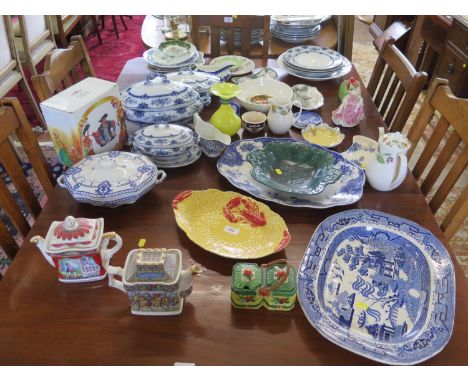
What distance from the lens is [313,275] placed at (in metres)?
0.85

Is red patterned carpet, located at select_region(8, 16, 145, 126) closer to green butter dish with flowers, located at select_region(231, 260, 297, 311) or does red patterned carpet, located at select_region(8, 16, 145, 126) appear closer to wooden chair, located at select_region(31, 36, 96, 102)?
wooden chair, located at select_region(31, 36, 96, 102)

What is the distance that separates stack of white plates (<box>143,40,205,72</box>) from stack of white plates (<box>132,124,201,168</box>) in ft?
1.99

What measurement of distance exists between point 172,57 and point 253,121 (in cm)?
61

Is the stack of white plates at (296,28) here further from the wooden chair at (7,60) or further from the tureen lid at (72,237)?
the tureen lid at (72,237)

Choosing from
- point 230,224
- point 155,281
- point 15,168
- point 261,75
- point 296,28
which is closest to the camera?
point 155,281

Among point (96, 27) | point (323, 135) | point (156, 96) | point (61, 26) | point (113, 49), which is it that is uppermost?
point (156, 96)

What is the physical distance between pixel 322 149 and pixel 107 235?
0.63 m

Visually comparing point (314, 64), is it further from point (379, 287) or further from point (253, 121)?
point (379, 287)

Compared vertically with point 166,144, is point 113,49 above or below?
below

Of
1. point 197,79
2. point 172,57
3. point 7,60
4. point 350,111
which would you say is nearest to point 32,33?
point 7,60

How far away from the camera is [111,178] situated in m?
1.00

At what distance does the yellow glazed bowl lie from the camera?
1251 mm

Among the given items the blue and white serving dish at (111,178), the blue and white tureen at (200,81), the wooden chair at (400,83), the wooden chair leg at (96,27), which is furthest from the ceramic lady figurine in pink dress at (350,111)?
the wooden chair leg at (96,27)

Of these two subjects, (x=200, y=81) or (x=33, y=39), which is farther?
(x=33, y=39)
